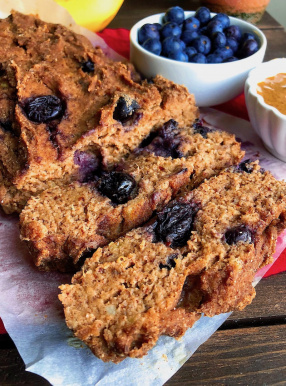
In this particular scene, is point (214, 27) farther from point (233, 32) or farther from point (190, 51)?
point (190, 51)

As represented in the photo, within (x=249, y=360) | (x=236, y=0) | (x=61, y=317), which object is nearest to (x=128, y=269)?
(x=61, y=317)

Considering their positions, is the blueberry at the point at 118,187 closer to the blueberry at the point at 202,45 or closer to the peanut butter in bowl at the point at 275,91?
the peanut butter in bowl at the point at 275,91

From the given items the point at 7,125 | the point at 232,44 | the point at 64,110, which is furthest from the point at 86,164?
the point at 232,44

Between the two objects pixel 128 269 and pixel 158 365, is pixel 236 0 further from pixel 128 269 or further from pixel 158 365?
pixel 158 365

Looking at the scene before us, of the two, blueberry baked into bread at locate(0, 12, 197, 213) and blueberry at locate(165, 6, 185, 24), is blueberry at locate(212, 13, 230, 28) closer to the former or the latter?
blueberry at locate(165, 6, 185, 24)

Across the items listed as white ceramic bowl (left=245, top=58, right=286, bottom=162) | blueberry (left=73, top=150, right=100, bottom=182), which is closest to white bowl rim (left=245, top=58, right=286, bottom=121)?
white ceramic bowl (left=245, top=58, right=286, bottom=162)

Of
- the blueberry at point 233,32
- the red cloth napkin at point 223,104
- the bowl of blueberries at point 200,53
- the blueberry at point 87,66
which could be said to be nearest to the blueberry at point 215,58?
the bowl of blueberries at point 200,53
